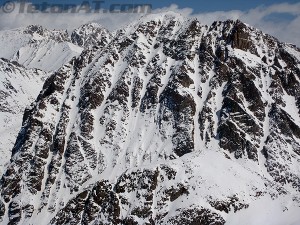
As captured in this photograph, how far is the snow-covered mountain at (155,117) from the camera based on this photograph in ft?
502

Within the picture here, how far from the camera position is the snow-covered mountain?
15300cm

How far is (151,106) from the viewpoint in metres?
174

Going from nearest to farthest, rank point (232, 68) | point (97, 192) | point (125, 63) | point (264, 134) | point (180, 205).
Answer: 1. point (180, 205)
2. point (97, 192)
3. point (264, 134)
4. point (232, 68)
5. point (125, 63)

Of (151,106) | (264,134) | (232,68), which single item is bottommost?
(264,134)

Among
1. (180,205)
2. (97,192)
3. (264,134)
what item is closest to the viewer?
(180,205)

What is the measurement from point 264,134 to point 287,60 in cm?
3742

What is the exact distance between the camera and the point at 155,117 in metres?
171

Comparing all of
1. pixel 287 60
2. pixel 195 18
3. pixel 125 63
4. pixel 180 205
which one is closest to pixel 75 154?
pixel 125 63

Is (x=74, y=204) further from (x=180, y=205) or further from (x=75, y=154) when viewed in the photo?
(x=180, y=205)

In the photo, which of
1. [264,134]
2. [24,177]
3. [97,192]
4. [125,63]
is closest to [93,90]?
[125,63]

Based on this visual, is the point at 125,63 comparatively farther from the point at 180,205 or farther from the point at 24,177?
the point at 180,205

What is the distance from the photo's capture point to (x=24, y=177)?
163250mm

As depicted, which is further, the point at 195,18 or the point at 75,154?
the point at 195,18

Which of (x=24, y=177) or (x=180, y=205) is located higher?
(x=24, y=177)
